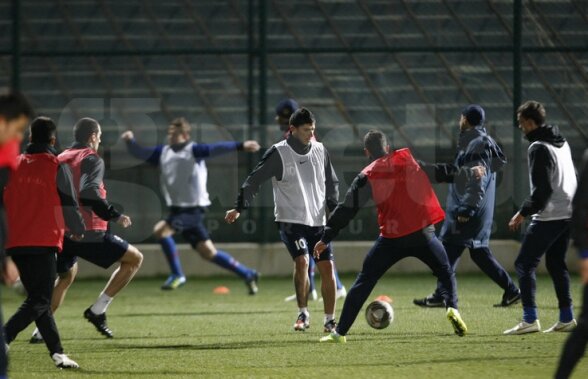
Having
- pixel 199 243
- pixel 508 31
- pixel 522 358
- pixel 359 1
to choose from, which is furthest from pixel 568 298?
pixel 359 1

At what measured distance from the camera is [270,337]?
10.5 metres

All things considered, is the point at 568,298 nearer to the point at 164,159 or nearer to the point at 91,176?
the point at 91,176

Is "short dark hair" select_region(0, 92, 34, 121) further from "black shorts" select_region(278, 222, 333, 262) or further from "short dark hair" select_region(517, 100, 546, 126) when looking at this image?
"short dark hair" select_region(517, 100, 546, 126)

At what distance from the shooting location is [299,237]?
10.9 m

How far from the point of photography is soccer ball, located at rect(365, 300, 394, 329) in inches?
408

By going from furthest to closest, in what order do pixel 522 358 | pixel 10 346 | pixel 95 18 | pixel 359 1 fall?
pixel 95 18 < pixel 359 1 < pixel 10 346 < pixel 522 358

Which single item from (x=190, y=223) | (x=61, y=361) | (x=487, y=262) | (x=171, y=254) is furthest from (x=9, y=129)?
(x=171, y=254)

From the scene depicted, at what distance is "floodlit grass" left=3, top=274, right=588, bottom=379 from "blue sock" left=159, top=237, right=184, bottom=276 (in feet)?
2.98

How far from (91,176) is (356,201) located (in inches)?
87.2

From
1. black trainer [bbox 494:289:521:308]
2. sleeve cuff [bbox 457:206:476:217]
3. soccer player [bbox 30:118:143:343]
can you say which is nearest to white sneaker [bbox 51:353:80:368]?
soccer player [bbox 30:118:143:343]

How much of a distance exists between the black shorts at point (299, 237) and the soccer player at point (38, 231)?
2795 millimetres

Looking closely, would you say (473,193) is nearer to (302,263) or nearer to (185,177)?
(302,263)

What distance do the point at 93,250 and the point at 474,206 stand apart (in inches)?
153

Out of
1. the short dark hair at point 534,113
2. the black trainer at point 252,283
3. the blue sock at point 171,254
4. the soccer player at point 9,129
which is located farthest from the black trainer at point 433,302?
the soccer player at point 9,129
